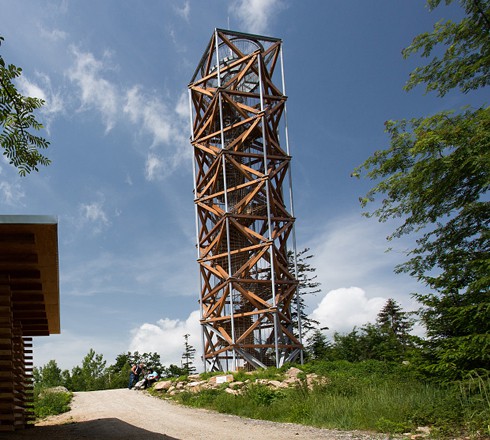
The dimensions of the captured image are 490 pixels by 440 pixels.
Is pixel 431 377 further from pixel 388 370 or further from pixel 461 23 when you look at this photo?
pixel 461 23

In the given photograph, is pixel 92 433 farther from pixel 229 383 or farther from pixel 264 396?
pixel 229 383

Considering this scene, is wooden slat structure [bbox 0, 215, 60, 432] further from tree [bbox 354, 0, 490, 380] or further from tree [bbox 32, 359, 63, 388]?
tree [bbox 32, 359, 63, 388]

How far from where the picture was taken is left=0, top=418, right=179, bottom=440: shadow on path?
8.58m

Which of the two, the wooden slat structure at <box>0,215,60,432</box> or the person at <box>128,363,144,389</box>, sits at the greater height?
the wooden slat structure at <box>0,215,60,432</box>

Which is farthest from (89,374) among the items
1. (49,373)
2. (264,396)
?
(264,396)

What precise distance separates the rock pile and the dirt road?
2.09 meters

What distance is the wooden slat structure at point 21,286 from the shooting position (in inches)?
257

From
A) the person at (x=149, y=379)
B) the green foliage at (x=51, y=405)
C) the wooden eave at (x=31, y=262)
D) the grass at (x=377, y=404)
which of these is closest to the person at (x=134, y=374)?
the person at (x=149, y=379)

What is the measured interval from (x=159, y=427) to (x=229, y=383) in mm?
7393

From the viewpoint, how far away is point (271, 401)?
12992 mm

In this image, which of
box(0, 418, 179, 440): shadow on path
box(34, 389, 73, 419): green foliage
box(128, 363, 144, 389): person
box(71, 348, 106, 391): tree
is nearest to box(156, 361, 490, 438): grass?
box(0, 418, 179, 440): shadow on path

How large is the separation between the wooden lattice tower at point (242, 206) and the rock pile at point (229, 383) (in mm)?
3694

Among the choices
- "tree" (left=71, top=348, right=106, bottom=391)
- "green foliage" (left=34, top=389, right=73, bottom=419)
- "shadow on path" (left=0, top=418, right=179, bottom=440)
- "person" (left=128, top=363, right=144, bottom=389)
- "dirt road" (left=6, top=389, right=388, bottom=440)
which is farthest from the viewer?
"tree" (left=71, top=348, right=106, bottom=391)

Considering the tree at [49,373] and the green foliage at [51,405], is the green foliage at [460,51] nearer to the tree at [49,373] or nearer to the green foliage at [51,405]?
the green foliage at [51,405]
